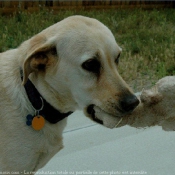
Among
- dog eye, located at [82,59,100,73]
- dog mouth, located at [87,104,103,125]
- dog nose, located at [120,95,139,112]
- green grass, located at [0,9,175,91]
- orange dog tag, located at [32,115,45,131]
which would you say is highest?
dog eye, located at [82,59,100,73]

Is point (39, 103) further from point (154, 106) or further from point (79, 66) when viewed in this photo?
point (154, 106)

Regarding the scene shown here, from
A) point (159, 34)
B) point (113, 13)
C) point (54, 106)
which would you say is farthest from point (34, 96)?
point (113, 13)

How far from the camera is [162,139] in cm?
432

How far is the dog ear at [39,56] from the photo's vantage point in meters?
2.79

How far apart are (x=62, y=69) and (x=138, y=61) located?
11.3 ft

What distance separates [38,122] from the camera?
288 cm

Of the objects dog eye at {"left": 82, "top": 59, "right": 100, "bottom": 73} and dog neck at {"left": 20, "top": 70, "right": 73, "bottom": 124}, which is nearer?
dog eye at {"left": 82, "top": 59, "right": 100, "bottom": 73}

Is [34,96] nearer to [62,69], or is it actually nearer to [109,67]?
[62,69]

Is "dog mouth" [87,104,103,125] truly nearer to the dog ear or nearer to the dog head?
the dog head

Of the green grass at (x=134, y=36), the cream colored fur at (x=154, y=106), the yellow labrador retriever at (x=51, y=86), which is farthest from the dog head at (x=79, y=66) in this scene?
the green grass at (x=134, y=36)

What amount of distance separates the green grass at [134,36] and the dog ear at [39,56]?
2646 millimetres

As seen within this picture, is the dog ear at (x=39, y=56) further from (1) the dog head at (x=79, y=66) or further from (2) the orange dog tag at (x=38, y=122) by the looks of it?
(2) the orange dog tag at (x=38, y=122)

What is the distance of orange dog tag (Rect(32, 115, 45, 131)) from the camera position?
2865mm

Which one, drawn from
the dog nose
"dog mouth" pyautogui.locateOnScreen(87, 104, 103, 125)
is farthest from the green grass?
the dog nose
